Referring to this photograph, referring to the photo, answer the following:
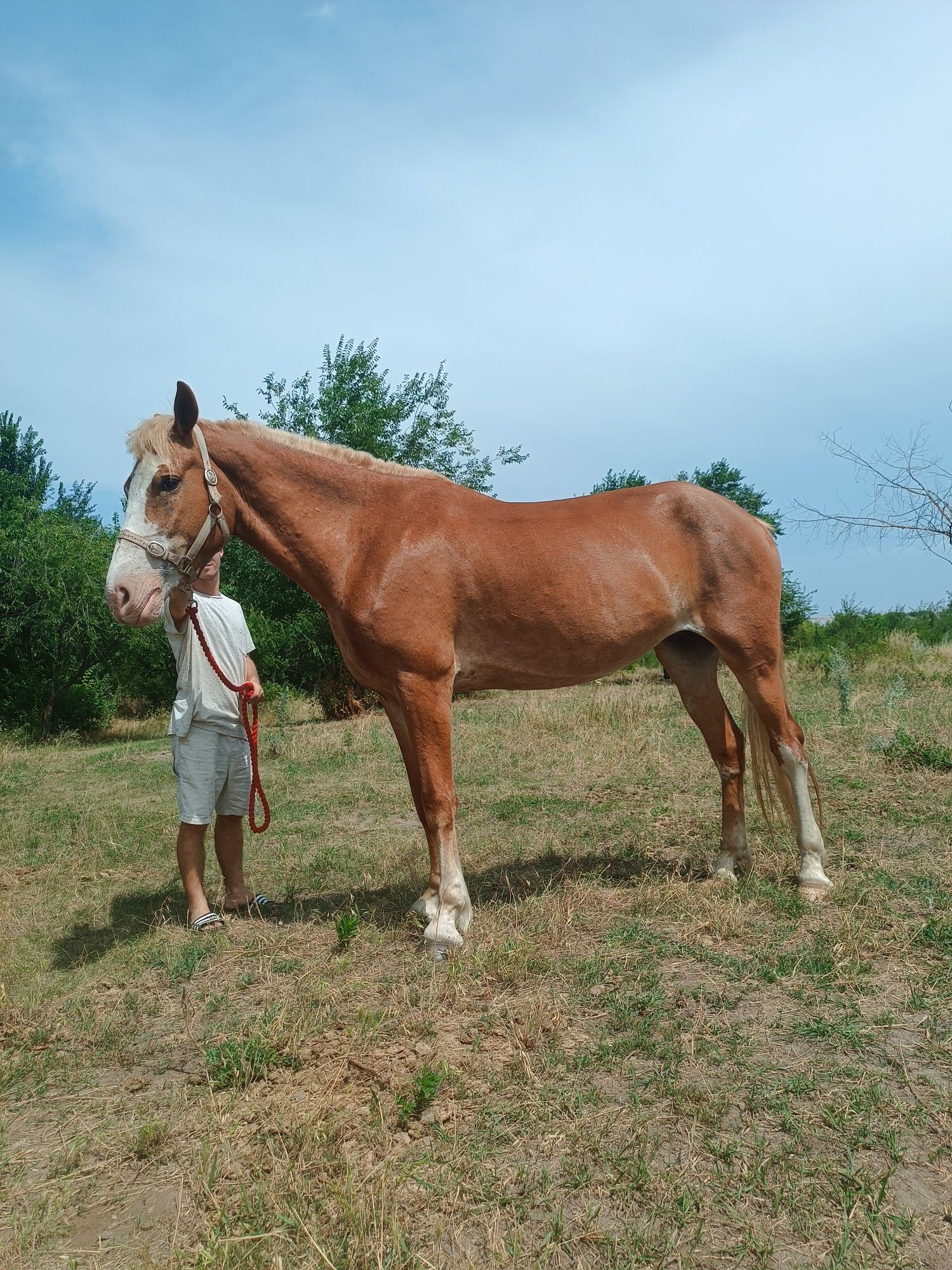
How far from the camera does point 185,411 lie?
12.5 ft

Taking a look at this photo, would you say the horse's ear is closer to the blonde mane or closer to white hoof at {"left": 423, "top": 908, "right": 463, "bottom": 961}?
the blonde mane

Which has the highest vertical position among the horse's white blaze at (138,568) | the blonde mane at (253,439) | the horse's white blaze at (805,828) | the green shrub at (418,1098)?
the blonde mane at (253,439)

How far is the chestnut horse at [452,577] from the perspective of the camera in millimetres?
3873

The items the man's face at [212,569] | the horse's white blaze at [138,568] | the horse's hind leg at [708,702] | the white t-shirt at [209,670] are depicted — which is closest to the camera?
the horse's white blaze at [138,568]

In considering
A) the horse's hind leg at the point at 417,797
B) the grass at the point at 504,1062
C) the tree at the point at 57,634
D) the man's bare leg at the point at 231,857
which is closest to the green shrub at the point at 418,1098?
the grass at the point at 504,1062

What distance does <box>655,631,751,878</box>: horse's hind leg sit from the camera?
16.2ft

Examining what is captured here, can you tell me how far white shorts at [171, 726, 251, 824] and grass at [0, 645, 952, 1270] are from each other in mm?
678

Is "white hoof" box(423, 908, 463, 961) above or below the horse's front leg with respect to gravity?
below

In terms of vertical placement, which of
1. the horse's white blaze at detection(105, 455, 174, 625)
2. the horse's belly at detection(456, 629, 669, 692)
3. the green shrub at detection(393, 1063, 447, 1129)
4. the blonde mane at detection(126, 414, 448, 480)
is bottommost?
the green shrub at detection(393, 1063, 447, 1129)

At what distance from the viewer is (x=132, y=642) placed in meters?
21.2

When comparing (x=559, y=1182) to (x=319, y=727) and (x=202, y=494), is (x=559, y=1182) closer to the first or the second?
(x=202, y=494)

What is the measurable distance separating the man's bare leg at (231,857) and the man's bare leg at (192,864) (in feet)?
0.68

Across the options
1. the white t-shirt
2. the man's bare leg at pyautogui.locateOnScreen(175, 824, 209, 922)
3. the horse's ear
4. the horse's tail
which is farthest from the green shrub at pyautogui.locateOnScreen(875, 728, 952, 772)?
the horse's ear

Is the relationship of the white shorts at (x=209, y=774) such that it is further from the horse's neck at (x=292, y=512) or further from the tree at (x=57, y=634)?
the tree at (x=57, y=634)
